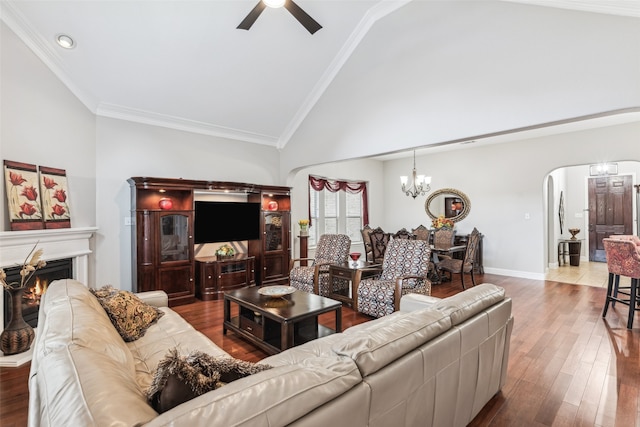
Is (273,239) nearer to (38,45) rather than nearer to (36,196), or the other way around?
(36,196)

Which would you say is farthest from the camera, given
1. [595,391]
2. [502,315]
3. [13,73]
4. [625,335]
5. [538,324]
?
[538,324]

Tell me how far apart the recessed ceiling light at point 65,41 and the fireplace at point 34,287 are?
236cm

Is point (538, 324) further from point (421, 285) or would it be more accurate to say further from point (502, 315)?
point (502, 315)

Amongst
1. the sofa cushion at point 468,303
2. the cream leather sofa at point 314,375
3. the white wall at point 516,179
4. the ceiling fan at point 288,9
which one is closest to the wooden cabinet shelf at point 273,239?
the ceiling fan at point 288,9

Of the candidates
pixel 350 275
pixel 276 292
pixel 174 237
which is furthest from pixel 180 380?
pixel 174 237

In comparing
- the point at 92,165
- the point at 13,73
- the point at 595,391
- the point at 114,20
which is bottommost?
the point at 595,391

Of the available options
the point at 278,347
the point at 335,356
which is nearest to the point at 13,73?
the point at 278,347

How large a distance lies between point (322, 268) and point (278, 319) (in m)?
2.07

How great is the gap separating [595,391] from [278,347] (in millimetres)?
2482

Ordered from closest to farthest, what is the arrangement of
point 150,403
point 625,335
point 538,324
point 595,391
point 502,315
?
point 150,403, point 502,315, point 595,391, point 625,335, point 538,324

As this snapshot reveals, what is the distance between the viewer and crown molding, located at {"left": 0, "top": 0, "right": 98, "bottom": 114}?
3025mm

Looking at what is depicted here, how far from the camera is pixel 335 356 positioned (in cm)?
129

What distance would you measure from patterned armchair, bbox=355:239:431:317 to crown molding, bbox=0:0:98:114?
13.7 feet

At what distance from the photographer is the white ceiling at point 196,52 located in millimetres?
3223
